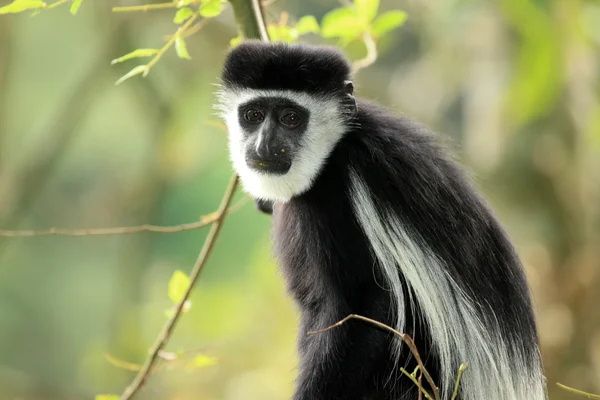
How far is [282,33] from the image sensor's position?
2.41 m

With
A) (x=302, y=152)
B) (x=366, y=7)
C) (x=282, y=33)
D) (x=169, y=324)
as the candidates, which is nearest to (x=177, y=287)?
(x=169, y=324)

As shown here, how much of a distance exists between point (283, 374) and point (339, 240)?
3424 millimetres

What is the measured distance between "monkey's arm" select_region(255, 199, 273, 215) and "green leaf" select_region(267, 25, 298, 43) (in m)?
0.52

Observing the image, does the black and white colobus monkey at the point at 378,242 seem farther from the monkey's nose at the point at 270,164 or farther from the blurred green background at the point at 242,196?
the blurred green background at the point at 242,196

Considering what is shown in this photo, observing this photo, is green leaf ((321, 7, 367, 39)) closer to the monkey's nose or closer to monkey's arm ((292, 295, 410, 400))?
the monkey's nose

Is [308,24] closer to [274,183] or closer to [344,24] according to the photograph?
[344,24]

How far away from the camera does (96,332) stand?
24.6ft

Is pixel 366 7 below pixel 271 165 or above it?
above

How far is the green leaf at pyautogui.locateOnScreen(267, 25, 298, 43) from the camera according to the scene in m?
2.40

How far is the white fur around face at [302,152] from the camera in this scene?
2.16 meters

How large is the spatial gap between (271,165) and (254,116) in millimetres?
194

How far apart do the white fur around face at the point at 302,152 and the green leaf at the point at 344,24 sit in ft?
0.81

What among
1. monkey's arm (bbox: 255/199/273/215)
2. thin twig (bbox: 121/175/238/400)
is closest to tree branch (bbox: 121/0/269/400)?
thin twig (bbox: 121/175/238/400)

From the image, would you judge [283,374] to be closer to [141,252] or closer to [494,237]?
[141,252]
